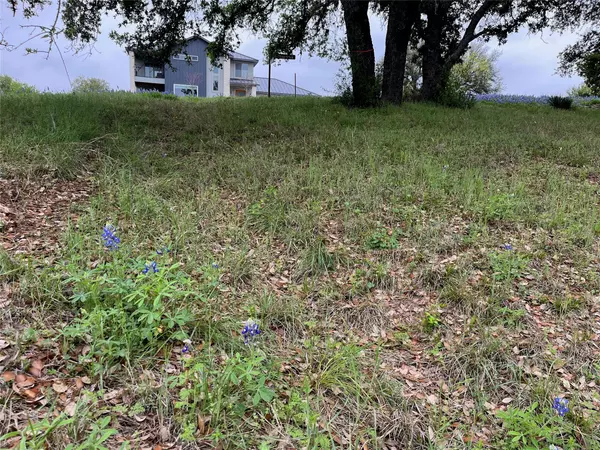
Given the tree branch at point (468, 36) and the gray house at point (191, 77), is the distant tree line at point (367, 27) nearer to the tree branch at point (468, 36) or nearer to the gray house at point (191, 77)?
the tree branch at point (468, 36)

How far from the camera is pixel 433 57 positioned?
37.1ft

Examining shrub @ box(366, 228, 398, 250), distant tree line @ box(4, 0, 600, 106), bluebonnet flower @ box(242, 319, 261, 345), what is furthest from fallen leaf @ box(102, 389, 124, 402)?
distant tree line @ box(4, 0, 600, 106)

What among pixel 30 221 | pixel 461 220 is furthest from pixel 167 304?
pixel 461 220

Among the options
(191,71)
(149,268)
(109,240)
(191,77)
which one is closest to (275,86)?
(191,71)

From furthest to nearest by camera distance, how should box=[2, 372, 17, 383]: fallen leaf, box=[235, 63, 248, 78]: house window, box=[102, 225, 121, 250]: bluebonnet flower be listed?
box=[235, 63, 248, 78]: house window, box=[102, 225, 121, 250]: bluebonnet flower, box=[2, 372, 17, 383]: fallen leaf

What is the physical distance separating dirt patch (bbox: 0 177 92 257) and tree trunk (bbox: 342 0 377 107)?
6810 millimetres

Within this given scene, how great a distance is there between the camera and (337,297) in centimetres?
298

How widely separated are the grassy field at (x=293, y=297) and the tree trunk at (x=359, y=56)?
13.4ft

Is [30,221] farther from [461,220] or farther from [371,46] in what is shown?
[371,46]

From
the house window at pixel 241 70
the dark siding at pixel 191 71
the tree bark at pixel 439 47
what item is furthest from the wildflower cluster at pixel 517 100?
the house window at pixel 241 70

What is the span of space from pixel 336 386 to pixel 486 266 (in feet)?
6.16

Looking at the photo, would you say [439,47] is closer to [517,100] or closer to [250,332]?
[517,100]

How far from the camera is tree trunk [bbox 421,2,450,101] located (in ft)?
35.9

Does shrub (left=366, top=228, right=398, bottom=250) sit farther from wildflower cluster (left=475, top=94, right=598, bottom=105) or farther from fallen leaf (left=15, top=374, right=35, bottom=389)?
wildflower cluster (left=475, top=94, right=598, bottom=105)
